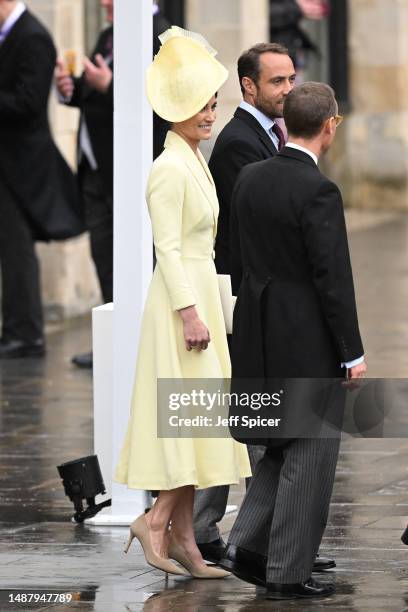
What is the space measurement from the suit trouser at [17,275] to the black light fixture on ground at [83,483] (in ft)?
16.2

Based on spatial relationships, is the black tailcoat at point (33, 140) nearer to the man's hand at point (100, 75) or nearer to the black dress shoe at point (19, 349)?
the black dress shoe at point (19, 349)

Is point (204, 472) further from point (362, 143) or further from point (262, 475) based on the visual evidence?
point (362, 143)

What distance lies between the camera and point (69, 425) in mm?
9961

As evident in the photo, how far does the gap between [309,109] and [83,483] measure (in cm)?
203

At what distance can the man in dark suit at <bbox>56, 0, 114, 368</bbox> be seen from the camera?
454 inches

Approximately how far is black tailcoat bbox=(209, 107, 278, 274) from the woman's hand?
72cm

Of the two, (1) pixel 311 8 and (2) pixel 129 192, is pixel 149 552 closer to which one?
(2) pixel 129 192

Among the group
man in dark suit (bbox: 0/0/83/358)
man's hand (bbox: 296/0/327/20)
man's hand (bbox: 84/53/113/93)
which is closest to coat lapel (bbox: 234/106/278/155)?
man's hand (bbox: 84/53/113/93)

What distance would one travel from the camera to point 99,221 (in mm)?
11742

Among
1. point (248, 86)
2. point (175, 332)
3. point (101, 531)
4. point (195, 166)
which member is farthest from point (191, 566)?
point (248, 86)

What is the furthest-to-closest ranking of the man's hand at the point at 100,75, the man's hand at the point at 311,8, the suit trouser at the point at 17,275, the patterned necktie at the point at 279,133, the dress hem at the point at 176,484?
the man's hand at the point at 311,8
the suit trouser at the point at 17,275
the man's hand at the point at 100,75
the patterned necktie at the point at 279,133
the dress hem at the point at 176,484

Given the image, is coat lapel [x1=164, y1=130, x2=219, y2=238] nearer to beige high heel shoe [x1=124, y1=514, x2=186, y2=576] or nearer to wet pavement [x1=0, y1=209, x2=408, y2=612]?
beige high heel shoe [x1=124, y1=514, x2=186, y2=576]

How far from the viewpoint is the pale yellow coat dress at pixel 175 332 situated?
6.42 m

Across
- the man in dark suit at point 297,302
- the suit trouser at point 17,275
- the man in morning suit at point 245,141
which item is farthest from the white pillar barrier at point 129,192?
the suit trouser at point 17,275
